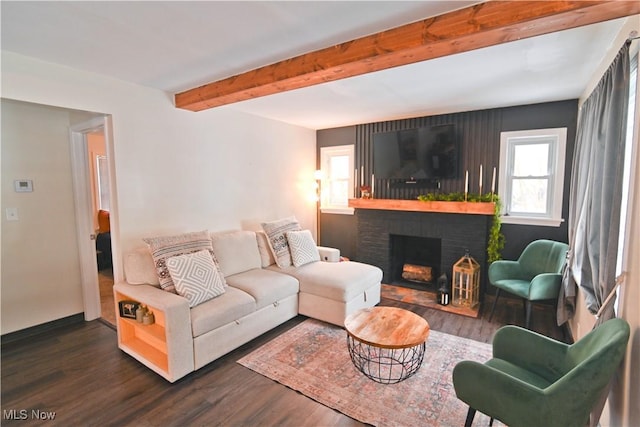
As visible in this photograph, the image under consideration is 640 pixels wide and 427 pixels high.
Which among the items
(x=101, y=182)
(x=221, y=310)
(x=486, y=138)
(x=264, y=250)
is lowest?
(x=221, y=310)

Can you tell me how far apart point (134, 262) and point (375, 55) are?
2.59 m

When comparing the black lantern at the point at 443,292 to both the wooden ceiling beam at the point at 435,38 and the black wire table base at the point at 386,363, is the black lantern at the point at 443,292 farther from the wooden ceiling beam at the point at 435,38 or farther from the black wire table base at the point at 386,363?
the wooden ceiling beam at the point at 435,38

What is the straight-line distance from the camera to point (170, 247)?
111 inches

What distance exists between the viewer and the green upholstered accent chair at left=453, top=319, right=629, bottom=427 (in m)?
1.34

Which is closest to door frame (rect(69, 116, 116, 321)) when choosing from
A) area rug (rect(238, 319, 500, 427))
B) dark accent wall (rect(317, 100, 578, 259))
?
area rug (rect(238, 319, 500, 427))

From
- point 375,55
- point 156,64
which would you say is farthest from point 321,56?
point 156,64

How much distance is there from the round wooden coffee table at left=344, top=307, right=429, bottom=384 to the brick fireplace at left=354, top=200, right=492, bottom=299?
1.76 m

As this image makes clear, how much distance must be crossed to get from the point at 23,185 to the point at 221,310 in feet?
7.77

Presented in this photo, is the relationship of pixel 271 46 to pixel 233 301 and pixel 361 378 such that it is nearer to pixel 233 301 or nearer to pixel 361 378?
pixel 233 301

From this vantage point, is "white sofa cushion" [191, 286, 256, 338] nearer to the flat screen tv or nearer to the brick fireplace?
the brick fireplace

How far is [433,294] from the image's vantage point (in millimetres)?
4207

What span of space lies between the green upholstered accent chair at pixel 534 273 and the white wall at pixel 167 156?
9.89 ft

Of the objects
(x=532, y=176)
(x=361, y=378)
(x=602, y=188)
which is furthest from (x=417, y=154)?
(x=361, y=378)

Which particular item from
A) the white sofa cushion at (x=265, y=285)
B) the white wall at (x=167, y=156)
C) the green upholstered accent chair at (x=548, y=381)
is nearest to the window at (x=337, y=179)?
the white wall at (x=167, y=156)
